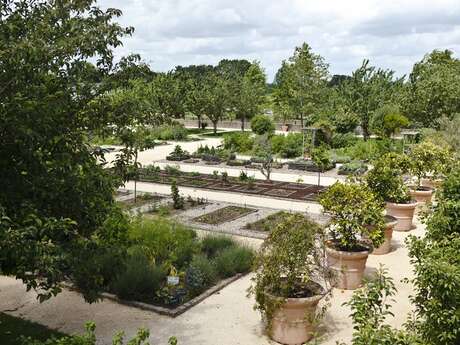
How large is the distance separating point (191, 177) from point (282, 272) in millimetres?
12852

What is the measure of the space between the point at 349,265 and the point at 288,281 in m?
2.40

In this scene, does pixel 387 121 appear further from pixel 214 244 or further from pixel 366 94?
pixel 214 244

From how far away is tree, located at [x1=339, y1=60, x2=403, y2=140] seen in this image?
31.0 m

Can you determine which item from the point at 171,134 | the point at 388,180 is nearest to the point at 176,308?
the point at 388,180

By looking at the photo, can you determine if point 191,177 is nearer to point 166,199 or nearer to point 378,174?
point 166,199

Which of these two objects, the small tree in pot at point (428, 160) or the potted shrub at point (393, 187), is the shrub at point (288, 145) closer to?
the small tree in pot at point (428, 160)

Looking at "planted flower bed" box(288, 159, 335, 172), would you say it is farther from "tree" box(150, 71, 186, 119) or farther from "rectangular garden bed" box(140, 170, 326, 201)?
"tree" box(150, 71, 186, 119)

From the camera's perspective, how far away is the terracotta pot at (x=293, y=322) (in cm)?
704

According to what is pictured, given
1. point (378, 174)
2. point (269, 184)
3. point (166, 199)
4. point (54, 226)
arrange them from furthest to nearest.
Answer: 1. point (269, 184)
2. point (166, 199)
3. point (378, 174)
4. point (54, 226)

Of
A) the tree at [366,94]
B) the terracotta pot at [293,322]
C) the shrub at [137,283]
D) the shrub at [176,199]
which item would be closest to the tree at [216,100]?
the tree at [366,94]

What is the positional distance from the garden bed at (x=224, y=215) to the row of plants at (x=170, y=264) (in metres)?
2.69

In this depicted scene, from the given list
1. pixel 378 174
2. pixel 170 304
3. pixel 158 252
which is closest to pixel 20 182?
pixel 170 304

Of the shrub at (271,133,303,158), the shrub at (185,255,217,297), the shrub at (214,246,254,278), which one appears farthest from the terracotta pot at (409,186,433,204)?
the shrub at (271,133,303,158)

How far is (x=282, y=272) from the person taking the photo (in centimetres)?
712
